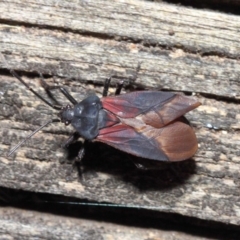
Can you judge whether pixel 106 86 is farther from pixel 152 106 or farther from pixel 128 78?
pixel 152 106

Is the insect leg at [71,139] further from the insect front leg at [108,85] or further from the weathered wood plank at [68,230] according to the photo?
the weathered wood plank at [68,230]

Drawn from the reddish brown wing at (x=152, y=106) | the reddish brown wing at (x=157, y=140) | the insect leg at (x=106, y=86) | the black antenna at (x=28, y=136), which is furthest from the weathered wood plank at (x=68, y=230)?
the insect leg at (x=106, y=86)

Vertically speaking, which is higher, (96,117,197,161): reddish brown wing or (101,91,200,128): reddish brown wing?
(101,91,200,128): reddish brown wing

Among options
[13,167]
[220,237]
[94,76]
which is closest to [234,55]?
[94,76]

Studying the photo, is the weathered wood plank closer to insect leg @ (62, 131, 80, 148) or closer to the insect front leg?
insect leg @ (62, 131, 80, 148)

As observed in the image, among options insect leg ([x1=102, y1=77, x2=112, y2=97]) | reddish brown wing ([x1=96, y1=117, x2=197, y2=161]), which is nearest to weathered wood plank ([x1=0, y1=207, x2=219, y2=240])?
reddish brown wing ([x1=96, y1=117, x2=197, y2=161])

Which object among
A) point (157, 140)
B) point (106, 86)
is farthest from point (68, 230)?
point (106, 86)

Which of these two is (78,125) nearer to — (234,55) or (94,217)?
(94,217)

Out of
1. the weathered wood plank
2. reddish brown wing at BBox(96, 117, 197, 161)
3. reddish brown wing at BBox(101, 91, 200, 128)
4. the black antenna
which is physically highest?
reddish brown wing at BBox(101, 91, 200, 128)
